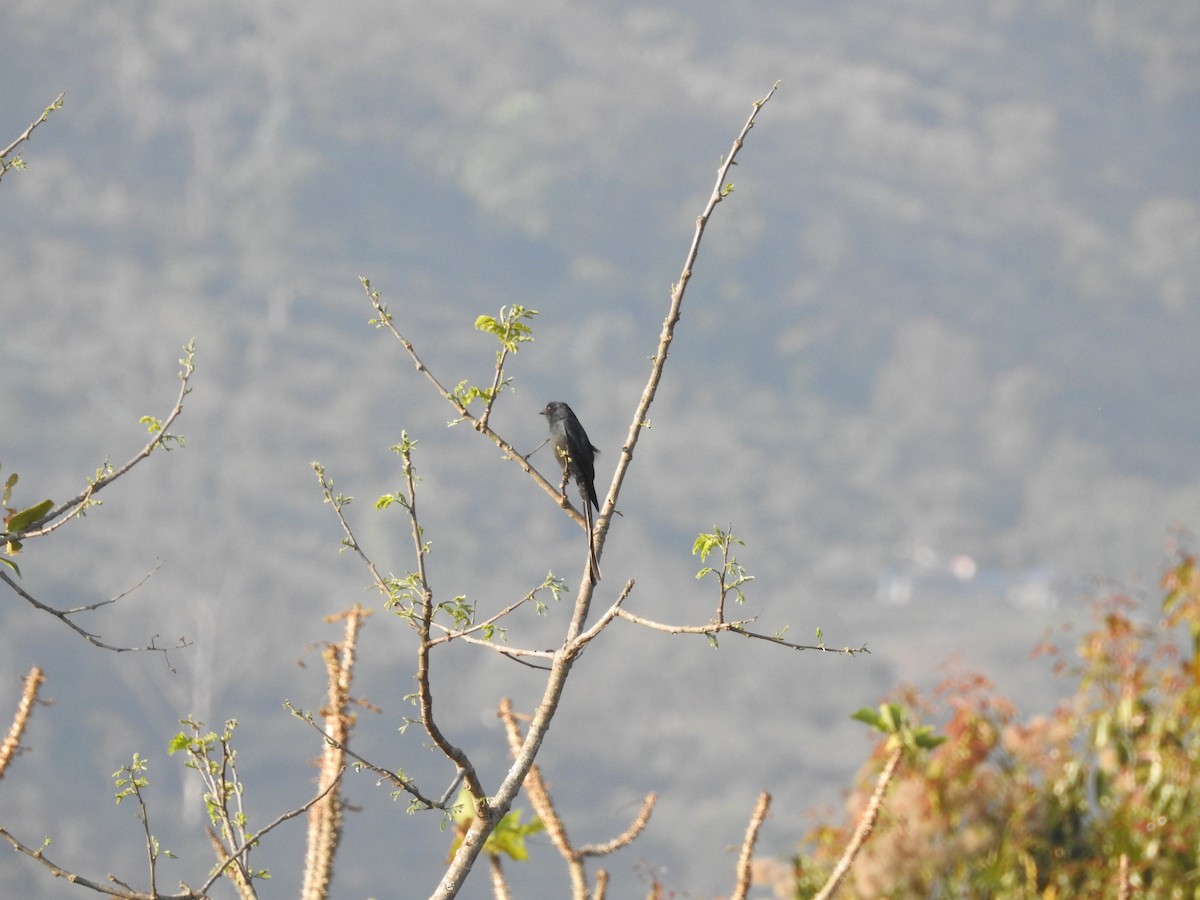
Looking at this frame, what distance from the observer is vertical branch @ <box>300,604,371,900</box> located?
3848 millimetres

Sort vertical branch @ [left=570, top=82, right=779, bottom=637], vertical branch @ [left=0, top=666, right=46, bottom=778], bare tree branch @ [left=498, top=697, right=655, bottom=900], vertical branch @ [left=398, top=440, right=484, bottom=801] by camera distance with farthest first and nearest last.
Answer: bare tree branch @ [left=498, top=697, right=655, bottom=900] → vertical branch @ [left=0, top=666, right=46, bottom=778] → vertical branch @ [left=570, top=82, right=779, bottom=637] → vertical branch @ [left=398, top=440, right=484, bottom=801]

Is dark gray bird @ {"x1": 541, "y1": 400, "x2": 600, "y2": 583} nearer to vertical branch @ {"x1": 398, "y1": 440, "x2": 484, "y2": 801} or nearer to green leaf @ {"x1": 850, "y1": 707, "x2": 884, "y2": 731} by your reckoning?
green leaf @ {"x1": 850, "y1": 707, "x2": 884, "y2": 731}

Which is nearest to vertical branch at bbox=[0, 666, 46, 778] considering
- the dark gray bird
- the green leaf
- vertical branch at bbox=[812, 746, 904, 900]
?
the dark gray bird

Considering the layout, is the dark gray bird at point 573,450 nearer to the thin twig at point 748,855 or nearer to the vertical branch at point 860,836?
the thin twig at point 748,855

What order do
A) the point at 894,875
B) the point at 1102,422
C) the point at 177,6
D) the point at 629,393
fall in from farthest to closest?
the point at 177,6, the point at 1102,422, the point at 629,393, the point at 894,875

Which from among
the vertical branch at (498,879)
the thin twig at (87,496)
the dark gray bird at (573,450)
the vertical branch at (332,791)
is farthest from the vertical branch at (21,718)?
the dark gray bird at (573,450)

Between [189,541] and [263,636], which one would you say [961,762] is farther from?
[189,541]

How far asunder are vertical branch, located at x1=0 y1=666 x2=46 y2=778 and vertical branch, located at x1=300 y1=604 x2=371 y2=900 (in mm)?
785

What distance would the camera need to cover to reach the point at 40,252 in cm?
9869

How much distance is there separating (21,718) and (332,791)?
0.86 m

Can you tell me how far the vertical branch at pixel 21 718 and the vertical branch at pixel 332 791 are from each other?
79 centimetres

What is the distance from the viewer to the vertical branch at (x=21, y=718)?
353 cm

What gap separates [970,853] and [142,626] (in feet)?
190

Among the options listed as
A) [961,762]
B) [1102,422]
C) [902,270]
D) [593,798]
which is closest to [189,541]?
[593,798]
